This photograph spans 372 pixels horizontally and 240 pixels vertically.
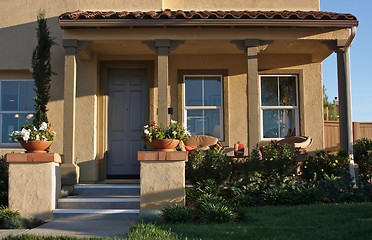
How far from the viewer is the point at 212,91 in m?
10.3

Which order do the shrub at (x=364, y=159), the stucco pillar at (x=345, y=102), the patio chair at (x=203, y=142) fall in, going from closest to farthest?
the stucco pillar at (x=345, y=102)
the shrub at (x=364, y=159)
the patio chair at (x=203, y=142)

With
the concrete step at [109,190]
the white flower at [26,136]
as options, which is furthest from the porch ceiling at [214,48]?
the concrete step at [109,190]

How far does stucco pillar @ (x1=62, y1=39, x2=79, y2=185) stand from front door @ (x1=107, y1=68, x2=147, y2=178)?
1558 mm

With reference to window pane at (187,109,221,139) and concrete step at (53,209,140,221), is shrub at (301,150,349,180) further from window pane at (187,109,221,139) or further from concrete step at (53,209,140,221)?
concrete step at (53,209,140,221)

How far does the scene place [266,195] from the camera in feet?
24.1

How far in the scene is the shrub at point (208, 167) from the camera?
794 cm

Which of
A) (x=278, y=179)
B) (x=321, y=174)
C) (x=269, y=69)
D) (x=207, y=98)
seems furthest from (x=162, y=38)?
(x=321, y=174)

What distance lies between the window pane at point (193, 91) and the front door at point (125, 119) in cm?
102

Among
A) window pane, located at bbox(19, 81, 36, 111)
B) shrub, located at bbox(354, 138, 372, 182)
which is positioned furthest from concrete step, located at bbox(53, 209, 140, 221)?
shrub, located at bbox(354, 138, 372, 182)

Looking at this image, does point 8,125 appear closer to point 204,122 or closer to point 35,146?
point 35,146

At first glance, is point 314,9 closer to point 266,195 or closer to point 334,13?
point 334,13

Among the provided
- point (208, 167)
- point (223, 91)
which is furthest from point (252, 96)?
point (208, 167)

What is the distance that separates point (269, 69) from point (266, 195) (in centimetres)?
393

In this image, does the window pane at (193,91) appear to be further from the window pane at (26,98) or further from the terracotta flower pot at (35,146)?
the terracotta flower pot at (35,146)
